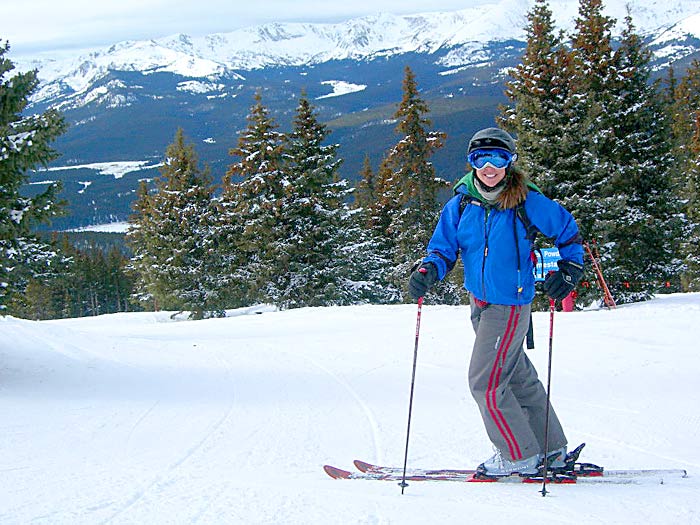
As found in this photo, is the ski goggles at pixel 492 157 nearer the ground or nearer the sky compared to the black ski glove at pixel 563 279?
nearer the sky

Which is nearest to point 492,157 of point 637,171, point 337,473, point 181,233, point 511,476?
point 511,476

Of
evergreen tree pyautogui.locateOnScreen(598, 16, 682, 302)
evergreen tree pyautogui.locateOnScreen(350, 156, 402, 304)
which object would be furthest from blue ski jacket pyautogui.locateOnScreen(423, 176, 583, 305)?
evergreen tree pyautogui.locateOnScreen(350, 156, 402, 304)

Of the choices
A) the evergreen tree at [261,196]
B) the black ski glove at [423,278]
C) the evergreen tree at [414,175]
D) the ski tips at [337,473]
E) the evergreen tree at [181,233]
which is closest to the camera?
the black ski glove at [423,278]

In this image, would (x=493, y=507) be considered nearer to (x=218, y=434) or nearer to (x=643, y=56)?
(x=218, y=434)

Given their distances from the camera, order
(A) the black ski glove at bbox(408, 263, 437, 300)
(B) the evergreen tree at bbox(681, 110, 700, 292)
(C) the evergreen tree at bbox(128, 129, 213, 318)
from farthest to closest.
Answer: (C) the evergreen tree at bbox(128, 129, 213, 318), (B) the evergreen tree at bbox(681, 110, 700, 292), (A) the black ski glove at bbox(408, 263, 437, 300)

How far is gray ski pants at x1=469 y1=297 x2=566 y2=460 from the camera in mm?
3938

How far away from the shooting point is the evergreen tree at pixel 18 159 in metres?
Result: 8.55

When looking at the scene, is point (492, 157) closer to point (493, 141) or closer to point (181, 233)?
point (493, 141)

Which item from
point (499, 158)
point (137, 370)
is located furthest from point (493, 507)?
point (137, 370)

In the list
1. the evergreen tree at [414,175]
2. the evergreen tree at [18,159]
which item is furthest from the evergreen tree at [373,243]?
the evergreen tree at [18,159]

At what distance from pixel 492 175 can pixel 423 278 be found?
81 centimetres

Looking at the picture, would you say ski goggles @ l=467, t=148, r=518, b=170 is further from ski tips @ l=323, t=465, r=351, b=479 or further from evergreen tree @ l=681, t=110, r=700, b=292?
evergreen tree @ l=681, t=110, r=700, b=292

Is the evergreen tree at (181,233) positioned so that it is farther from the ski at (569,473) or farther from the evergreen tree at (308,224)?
the ski at (569,473)

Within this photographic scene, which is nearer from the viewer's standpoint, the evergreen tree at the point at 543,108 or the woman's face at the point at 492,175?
the woman's face at the point at 492,175
